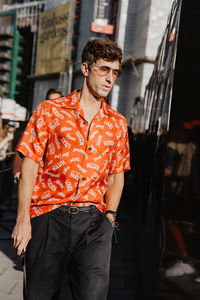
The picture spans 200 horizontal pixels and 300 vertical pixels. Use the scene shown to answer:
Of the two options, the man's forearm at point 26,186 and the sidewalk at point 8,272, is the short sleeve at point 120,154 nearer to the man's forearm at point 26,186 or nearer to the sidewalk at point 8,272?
the man's forearm at point 26,186

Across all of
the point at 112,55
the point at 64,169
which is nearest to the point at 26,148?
the point at 64,169

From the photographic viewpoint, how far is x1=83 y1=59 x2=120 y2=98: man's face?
102 inches

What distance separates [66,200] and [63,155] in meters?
0.23

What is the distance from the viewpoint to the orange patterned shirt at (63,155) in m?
2.43

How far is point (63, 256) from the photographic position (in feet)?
7.96

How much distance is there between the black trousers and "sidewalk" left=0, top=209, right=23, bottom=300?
6.15ft

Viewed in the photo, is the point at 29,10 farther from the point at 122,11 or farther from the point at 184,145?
the point at 184,145

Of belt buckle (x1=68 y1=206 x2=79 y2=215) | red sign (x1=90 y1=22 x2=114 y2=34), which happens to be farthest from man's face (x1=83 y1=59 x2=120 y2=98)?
red sign (x1=90 y1=22 x2=114 y2=34)

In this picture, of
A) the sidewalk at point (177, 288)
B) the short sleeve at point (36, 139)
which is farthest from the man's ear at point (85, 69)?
the sidewalk at point (177, 288)

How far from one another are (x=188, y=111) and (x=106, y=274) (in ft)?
3.58

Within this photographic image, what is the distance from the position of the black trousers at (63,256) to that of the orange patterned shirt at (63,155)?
0.27 feet

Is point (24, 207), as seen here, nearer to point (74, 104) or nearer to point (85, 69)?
point (74, 104)

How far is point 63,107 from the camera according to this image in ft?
8.27

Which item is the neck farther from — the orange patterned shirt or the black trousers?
the black trousers
